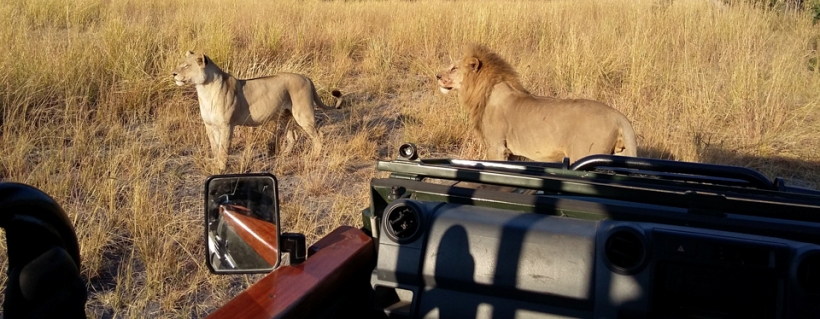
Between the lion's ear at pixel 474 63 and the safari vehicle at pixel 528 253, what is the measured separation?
4.46 metres

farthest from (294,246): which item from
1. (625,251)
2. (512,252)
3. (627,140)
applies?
(627,140)

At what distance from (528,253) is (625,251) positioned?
22 cm

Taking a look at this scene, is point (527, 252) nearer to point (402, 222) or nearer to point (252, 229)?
point (402, 222)

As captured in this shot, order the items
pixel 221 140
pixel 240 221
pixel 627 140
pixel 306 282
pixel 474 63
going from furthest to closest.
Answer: pixel 221 140, pixel 474 63, pixel 627 140, pixel 240 221, pixel 306 282

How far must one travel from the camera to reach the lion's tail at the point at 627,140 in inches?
209

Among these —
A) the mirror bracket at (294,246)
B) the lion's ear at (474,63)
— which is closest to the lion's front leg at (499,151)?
the lion's ear at (474,63)

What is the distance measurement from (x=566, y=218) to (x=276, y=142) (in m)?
5.94

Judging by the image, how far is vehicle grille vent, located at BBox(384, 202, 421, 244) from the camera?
1865 millimetres

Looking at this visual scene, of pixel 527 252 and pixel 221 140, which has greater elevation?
pixel 221 140

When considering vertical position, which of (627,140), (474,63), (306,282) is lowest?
(306,282)

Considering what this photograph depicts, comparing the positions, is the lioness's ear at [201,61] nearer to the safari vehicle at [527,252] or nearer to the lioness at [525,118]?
the lioness at [525,118]

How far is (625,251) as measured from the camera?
64.2 inches

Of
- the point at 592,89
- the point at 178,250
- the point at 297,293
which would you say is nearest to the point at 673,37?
the point at 592,89

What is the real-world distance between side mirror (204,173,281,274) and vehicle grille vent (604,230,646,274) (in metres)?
0.80
